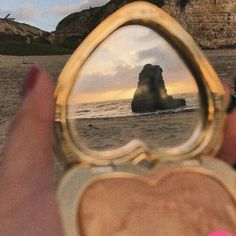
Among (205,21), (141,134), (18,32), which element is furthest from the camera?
(18,32)

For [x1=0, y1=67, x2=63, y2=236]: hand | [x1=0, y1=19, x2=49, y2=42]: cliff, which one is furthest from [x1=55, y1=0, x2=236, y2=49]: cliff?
[x1=0, y1=67, x2=63, y2=236]: hand

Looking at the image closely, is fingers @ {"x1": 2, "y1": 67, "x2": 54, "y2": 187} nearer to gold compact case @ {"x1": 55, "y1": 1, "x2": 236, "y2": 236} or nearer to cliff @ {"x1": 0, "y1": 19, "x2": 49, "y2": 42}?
gold compact case @ {"x1": 55, "y1": 1, "x2": 236, "y2": 236}

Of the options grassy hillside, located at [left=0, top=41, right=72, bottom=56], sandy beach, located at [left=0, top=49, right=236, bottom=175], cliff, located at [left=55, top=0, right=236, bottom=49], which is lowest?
sandy beach, located at [left=0, top=49, right=236, bottom=175]

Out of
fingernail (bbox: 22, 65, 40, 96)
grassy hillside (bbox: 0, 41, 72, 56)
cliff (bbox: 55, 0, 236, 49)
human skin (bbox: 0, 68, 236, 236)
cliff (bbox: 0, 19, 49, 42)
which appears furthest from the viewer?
cliff (bbox: 0, 19, 49, 42)

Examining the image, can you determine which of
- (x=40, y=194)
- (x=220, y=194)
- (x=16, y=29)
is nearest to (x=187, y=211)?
(x=220, y=194)

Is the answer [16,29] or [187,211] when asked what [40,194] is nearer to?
[187,211]

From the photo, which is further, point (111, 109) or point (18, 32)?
point (18, 32)

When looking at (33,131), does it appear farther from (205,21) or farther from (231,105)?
(205,21)

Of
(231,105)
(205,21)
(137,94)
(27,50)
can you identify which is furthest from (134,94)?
(205,21)
